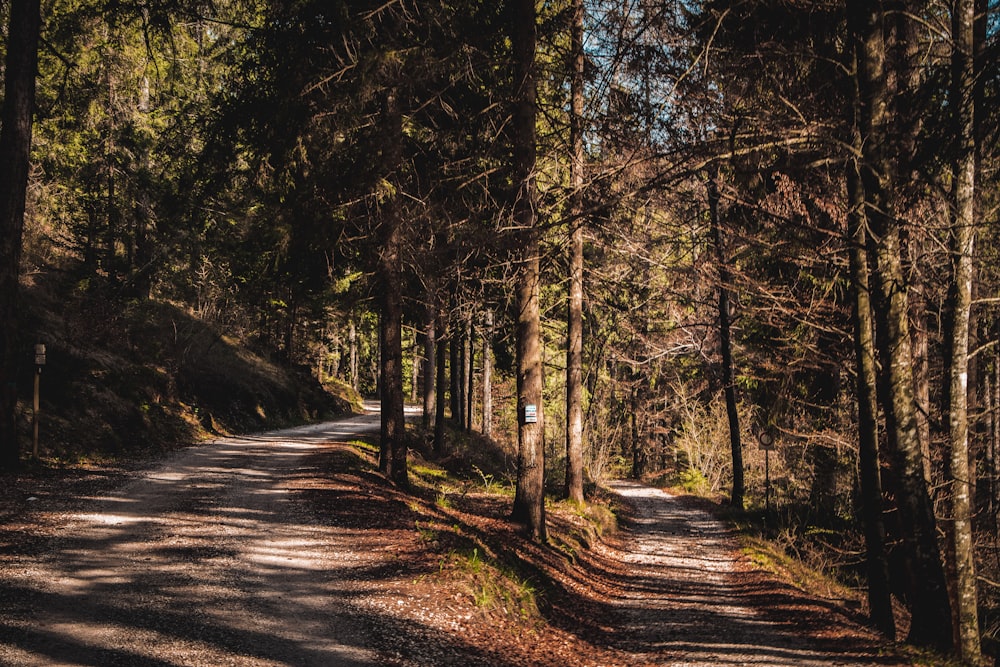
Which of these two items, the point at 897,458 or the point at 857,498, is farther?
the point at 857,498

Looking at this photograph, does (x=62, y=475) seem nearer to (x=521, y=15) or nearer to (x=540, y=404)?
(x=540, y=404)

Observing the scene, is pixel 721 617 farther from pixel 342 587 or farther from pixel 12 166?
pixel 12 166

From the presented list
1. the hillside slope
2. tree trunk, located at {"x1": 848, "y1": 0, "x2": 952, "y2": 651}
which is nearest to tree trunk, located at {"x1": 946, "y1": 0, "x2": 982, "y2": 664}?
tree trunk, located at {"x1": 848, "y1": 0, "x2": 952, "y2": 651}

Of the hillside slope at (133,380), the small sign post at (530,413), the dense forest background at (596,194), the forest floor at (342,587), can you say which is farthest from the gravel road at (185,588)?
A: the hillside slope at (133,380)

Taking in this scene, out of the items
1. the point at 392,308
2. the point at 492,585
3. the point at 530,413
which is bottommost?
the point at 492,585

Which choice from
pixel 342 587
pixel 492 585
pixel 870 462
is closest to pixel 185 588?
pixel 342 587

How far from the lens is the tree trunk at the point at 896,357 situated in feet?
23.7

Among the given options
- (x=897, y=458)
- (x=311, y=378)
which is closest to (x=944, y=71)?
(x=897, y=458)

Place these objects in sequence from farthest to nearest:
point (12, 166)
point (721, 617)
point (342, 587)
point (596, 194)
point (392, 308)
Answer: point (392, 308)
point (12, 166)
point (721, 617)
point (596, 194)
point (342, 587)

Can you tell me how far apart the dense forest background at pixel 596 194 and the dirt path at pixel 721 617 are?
2.75ft

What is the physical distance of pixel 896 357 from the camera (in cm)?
730

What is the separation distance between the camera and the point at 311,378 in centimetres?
3672

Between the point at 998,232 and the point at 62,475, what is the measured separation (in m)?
16.8

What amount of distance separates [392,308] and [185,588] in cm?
721
